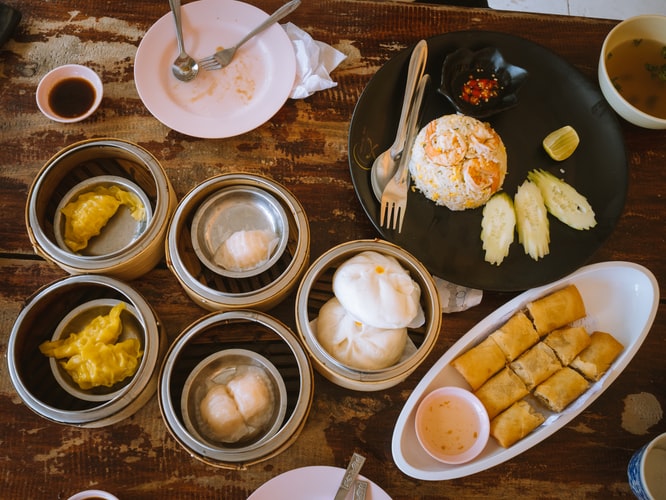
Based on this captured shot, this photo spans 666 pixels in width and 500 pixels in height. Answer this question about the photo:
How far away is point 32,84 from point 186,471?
60.3 inches

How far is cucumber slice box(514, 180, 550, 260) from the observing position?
72.9 inches

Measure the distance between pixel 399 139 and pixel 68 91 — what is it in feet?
4.11

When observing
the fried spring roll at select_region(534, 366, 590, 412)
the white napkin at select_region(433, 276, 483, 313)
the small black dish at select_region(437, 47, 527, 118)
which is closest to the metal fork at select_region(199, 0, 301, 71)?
the small black dish at select_region(437, 47, 527, 118)

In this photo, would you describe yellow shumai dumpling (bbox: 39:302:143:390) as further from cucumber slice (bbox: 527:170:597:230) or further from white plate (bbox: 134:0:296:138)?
cucumber slice (bbox: 527:170:597:230)

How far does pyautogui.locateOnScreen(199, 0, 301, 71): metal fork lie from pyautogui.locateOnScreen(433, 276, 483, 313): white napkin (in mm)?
1158

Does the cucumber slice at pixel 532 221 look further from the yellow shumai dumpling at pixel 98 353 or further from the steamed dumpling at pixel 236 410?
the yellow shumai dumpling at pixel 98 353

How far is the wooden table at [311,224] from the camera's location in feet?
5.53

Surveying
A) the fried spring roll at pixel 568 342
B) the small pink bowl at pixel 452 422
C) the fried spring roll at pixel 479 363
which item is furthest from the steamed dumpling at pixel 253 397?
the fried spring roll at pixel 568 342

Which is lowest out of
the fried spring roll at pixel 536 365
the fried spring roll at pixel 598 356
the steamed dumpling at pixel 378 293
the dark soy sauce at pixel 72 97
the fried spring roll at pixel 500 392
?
the fried spring roll at pixel 500 392

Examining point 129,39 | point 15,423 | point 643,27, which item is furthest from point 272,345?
point 643,27

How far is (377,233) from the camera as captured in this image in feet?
6.36

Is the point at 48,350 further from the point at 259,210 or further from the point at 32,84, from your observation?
the point at 32,84

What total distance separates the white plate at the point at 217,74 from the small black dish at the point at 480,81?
0.60 meters

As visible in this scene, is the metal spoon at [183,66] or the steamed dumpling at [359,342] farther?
the metal spoon at [183,66]
